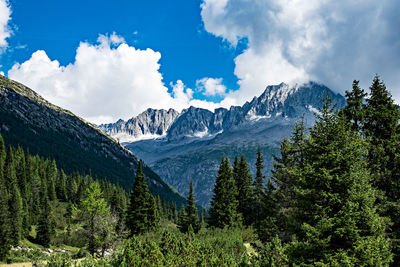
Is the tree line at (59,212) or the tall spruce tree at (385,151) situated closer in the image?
the tall spruce tree at (385,151)

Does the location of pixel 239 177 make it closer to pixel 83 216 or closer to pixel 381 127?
pixel 83 216

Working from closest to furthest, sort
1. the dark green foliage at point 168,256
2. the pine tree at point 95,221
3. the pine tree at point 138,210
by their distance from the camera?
the dark green foliage at point 168,256 < the pine tree at point 95,221 < the pine tree at point 138,210

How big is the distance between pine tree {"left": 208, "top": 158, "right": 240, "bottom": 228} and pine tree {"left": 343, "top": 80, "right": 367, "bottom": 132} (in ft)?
95.7

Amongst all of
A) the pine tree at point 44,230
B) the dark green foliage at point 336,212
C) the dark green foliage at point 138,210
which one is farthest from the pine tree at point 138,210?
the pine tree at point 44,230

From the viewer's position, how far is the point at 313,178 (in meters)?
16.1

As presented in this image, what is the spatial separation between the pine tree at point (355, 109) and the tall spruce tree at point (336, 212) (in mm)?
6861

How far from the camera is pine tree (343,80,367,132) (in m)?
22.7

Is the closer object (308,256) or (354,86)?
(308,256)

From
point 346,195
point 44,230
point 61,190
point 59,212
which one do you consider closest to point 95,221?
point 346,195

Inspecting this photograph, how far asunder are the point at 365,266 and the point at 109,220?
33.6 m

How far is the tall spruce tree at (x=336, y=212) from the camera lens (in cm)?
1418

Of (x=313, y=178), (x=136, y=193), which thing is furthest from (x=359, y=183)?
(x=136, y=193)

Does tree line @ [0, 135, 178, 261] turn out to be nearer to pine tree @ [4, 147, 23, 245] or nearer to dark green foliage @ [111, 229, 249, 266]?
pine tree @ [4, 147, 23, 245]

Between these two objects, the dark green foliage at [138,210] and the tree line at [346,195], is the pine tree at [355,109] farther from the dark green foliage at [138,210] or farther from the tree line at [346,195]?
the dark green foliage at [138,210]
